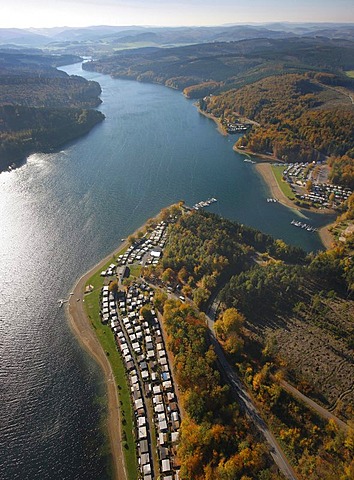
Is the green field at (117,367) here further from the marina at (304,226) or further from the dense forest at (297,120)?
the dense forest at (297,120)

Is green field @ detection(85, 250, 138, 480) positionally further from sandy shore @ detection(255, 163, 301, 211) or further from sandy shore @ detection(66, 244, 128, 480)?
sandy shore @ detection(255, 163, 301, 211)

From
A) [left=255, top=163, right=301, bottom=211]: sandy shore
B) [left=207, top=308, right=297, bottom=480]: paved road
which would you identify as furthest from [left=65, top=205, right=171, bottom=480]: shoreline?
[left=255, top=163, right=301, bottom=211]: sandy shore

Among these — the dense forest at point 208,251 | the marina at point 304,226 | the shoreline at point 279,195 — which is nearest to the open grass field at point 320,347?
the dense forest at point 208,251

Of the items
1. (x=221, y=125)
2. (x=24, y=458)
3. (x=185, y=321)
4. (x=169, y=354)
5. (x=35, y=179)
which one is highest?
(x=221, y=125)

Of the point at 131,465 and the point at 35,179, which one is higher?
the point at 35,179

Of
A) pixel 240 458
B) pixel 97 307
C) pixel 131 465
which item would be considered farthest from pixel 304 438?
pixel 97 307

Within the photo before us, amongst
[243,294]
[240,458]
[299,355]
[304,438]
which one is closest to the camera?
[240,458]

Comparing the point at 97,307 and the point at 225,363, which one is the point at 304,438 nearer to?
the point at 225,363
